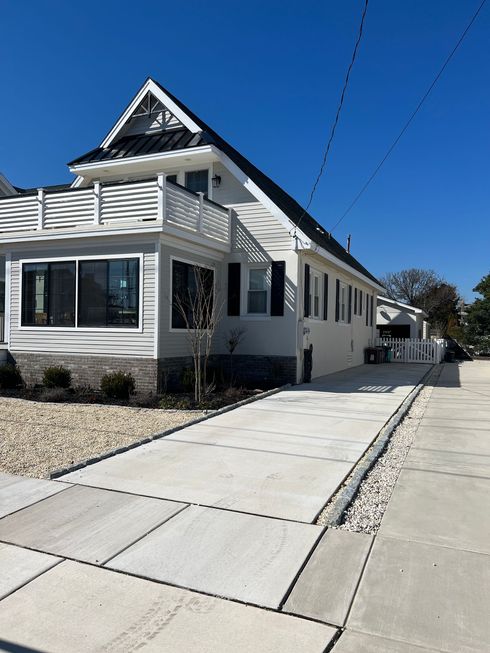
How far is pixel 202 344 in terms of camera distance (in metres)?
13.6

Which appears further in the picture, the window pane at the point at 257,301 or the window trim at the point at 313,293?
the window trim at the point at 313,293

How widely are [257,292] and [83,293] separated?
470cm

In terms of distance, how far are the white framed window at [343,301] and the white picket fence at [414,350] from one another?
7229 mm

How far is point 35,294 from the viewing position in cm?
1324

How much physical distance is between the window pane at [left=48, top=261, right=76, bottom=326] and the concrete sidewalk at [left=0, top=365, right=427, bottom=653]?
22.3 ft

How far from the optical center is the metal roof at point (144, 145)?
47.1ft

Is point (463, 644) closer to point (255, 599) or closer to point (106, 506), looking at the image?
point (255, 599)

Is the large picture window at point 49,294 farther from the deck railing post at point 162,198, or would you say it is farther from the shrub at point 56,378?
the deck railing post at point 162,198

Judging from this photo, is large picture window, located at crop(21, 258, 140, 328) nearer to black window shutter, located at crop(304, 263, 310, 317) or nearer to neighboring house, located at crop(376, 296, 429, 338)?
black window shutter, located at crop(304, 263, 310, 317)

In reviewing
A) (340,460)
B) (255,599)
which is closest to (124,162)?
(340,460)

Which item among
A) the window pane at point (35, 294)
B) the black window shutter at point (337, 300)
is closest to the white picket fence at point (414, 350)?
the black window shutter at point (337, 300)

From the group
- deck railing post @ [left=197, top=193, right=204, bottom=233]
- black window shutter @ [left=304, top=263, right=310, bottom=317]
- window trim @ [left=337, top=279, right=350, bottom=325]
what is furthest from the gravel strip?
window trim @ [left=337, top=279, right=350, bottom=325]

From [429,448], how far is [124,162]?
11662mm

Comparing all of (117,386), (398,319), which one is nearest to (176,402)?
(117,386)
